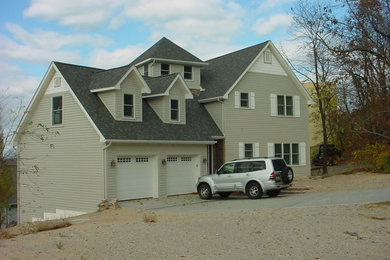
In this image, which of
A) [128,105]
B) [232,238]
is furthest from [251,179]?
[232,238]

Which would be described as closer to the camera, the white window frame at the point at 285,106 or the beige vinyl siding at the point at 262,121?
the beige vinyl siding at the point at 262,121

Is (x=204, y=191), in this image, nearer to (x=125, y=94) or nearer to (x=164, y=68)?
(x=125, y=94)

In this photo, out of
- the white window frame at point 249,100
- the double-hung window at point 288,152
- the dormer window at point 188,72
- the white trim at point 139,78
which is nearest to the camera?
the white trim at point 139,78

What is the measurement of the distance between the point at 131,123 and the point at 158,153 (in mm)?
2015

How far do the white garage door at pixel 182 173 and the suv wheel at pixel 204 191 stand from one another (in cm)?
187

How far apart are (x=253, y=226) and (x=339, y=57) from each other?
709cm

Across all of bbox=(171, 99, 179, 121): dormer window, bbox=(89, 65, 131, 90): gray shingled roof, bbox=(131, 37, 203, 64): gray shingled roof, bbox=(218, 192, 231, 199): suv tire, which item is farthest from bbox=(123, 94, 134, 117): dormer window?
bbox=(131, 37, 203, 64): gray shingled roof

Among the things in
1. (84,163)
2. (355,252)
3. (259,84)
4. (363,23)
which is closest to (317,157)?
(259,84)

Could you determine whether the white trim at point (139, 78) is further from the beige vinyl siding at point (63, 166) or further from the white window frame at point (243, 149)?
the white window frame at point (243, 149)

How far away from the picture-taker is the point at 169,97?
998 inches

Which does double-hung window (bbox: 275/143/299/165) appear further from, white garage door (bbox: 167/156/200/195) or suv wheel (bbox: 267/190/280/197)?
suv wheel (bbox: 267/190/280/197)

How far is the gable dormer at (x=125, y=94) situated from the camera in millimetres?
23138

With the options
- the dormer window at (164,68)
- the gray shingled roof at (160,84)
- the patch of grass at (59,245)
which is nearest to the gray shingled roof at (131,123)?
the gray shingled roof at (160,84)

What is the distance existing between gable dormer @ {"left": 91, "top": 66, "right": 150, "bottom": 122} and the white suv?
4944 mm
